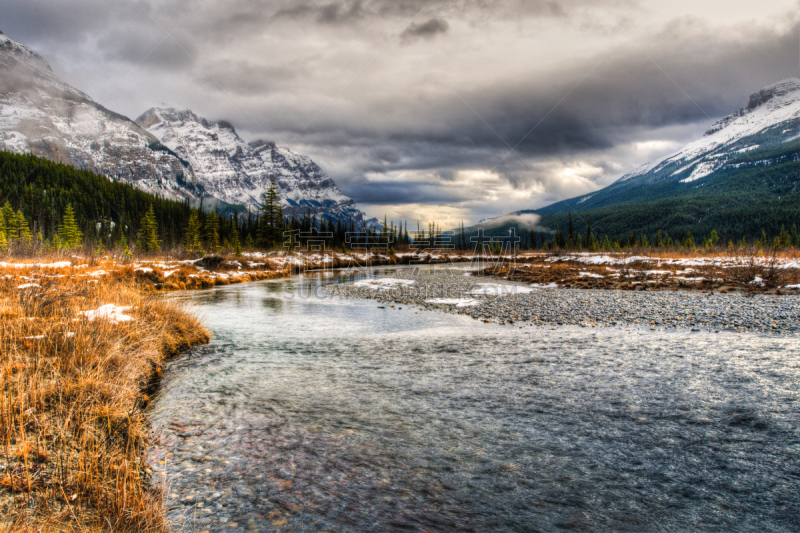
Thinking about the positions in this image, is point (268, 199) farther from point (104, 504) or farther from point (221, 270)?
point (104, 504)

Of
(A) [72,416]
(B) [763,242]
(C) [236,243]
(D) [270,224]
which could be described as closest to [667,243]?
(B) [763,242]

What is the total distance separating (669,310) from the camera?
16.4m

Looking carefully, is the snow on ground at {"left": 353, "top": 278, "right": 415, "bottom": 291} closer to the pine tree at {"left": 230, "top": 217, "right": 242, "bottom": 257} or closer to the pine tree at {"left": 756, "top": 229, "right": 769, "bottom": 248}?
the pine tree at {"left": 230, "top": 217, "right": 242, "bottom": 257}

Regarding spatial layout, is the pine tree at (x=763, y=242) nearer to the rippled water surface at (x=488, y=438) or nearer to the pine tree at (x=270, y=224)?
the rippled water surface at (x=488, y=438)

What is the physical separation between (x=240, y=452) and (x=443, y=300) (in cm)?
1703

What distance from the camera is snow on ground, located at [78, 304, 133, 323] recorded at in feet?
27.7

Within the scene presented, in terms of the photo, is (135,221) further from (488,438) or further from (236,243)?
(488,438)

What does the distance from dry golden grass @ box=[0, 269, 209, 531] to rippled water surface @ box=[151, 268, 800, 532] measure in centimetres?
66

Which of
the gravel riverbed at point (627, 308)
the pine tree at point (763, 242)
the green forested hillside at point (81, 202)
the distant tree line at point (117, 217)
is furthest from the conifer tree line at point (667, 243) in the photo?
the green forested hillside at point (81, 202)

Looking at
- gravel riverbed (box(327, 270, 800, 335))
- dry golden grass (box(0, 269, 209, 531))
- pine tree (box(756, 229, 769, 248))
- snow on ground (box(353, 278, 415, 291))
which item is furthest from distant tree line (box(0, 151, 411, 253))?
pine tree (box(756, 229, 769, 248))

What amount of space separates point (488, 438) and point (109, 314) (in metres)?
9.17

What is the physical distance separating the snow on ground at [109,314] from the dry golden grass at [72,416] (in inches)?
6.1

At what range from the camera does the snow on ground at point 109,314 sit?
27.7ft

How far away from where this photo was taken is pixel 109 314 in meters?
9.24
